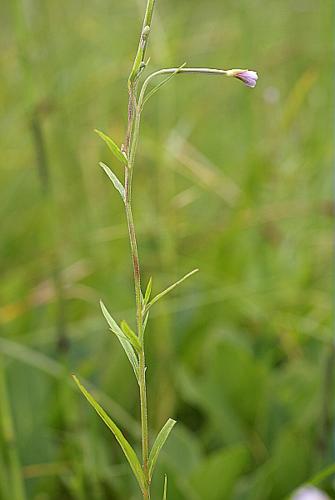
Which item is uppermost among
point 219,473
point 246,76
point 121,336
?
point 246,76

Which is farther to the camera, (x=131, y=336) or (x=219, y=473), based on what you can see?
(x=219, y=473)

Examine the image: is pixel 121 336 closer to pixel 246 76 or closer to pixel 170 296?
pixel 246 76

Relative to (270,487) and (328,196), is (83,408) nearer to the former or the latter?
(270,487)

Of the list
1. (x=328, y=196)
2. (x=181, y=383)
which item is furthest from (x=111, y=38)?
(x=181, y=383)

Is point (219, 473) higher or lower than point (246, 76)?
lower

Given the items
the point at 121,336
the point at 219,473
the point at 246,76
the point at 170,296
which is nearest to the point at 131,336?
the point at 121,336

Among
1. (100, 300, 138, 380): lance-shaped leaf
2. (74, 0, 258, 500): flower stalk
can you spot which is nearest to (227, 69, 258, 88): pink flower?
(74, 0, 258, 500): flower stalk

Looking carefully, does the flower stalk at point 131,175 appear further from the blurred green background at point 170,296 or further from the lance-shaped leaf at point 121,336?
the blurred green background at point 170,296

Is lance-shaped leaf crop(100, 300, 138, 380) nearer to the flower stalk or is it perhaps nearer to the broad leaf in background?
the flower stalk
